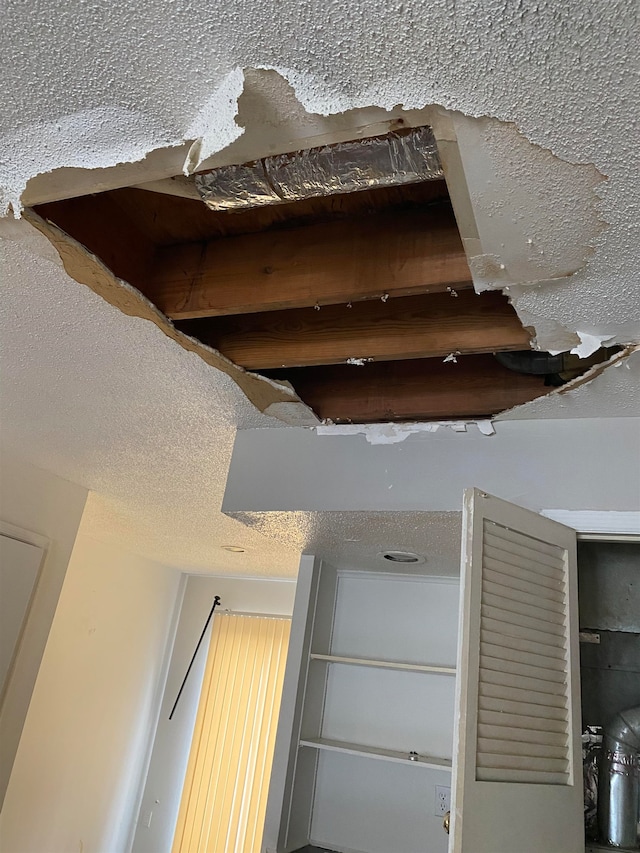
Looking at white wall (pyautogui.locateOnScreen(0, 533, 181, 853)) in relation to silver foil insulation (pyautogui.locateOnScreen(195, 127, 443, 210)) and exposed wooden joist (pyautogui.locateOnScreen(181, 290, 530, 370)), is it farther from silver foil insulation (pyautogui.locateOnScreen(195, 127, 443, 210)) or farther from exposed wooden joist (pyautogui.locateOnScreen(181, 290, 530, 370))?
silver foil insulation (pyautogui.locateOnScreen(195, 127, 443, 210))

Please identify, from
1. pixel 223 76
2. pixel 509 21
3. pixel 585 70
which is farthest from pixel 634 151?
pixel 223 76

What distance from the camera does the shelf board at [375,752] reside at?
204 centimetres

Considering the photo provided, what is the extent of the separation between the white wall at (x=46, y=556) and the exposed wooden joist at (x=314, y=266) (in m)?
1.50

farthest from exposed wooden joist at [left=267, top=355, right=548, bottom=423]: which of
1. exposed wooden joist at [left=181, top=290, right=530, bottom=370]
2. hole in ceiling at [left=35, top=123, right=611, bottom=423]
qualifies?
exposed wooden joist at [left=181, top=290, right=530, bottom=370]

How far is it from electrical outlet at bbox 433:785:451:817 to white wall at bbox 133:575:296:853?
219 centimetres

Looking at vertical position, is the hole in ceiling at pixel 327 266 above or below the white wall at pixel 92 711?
above

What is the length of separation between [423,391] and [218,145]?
1040mm

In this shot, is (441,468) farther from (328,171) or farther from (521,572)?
(328,171)

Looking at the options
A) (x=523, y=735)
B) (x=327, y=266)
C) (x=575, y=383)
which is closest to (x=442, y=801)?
(x=523, y=735)

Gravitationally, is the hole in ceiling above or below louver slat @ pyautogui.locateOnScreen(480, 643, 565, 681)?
above

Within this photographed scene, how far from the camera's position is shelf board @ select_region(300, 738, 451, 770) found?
204cm

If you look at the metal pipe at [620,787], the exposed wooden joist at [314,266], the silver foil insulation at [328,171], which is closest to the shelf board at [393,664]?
the metal pipe at [620,787]

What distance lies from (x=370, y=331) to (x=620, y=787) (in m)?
1.47

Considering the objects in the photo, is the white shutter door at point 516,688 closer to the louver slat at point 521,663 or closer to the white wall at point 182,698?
the louver slat at point 521,663
